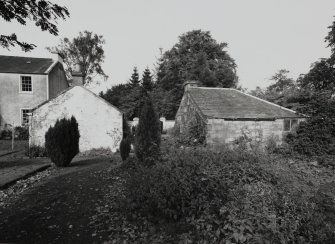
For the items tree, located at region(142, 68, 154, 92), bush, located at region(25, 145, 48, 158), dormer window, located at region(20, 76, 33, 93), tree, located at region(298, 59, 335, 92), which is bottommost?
bush, located at region(25, 145, 48, 158)

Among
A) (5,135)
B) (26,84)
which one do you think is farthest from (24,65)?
(5,135)

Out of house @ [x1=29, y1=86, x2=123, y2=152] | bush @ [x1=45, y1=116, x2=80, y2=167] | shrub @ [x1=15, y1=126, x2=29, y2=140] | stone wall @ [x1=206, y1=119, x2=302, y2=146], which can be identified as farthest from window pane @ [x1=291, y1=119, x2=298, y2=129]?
shrub @ [x1=15, y1=126, x2=29, y2=140]

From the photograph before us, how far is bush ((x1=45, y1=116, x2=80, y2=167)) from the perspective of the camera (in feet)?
37.7

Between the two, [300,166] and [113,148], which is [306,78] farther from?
[113,148]

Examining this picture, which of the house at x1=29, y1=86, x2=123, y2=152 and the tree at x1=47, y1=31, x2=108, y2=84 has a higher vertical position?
the tree at x1=47, y1=31, x2=108, y2=84

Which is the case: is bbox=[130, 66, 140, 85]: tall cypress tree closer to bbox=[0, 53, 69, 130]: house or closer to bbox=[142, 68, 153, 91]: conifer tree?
bbox=[142, 68, 153, 91]: conifer tree

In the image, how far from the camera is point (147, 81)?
47.7 m

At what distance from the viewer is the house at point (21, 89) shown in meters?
25.1

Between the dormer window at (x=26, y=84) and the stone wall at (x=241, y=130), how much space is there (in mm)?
20891

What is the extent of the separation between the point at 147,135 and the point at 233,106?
982cm

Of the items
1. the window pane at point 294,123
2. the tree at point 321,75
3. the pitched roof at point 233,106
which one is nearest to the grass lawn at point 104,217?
the pitched roof at point 233,106

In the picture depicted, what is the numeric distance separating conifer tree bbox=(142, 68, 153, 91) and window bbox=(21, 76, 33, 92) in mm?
22721

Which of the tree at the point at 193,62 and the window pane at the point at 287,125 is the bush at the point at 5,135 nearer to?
the tree at the point at 193,62

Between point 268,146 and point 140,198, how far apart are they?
45.1ft
